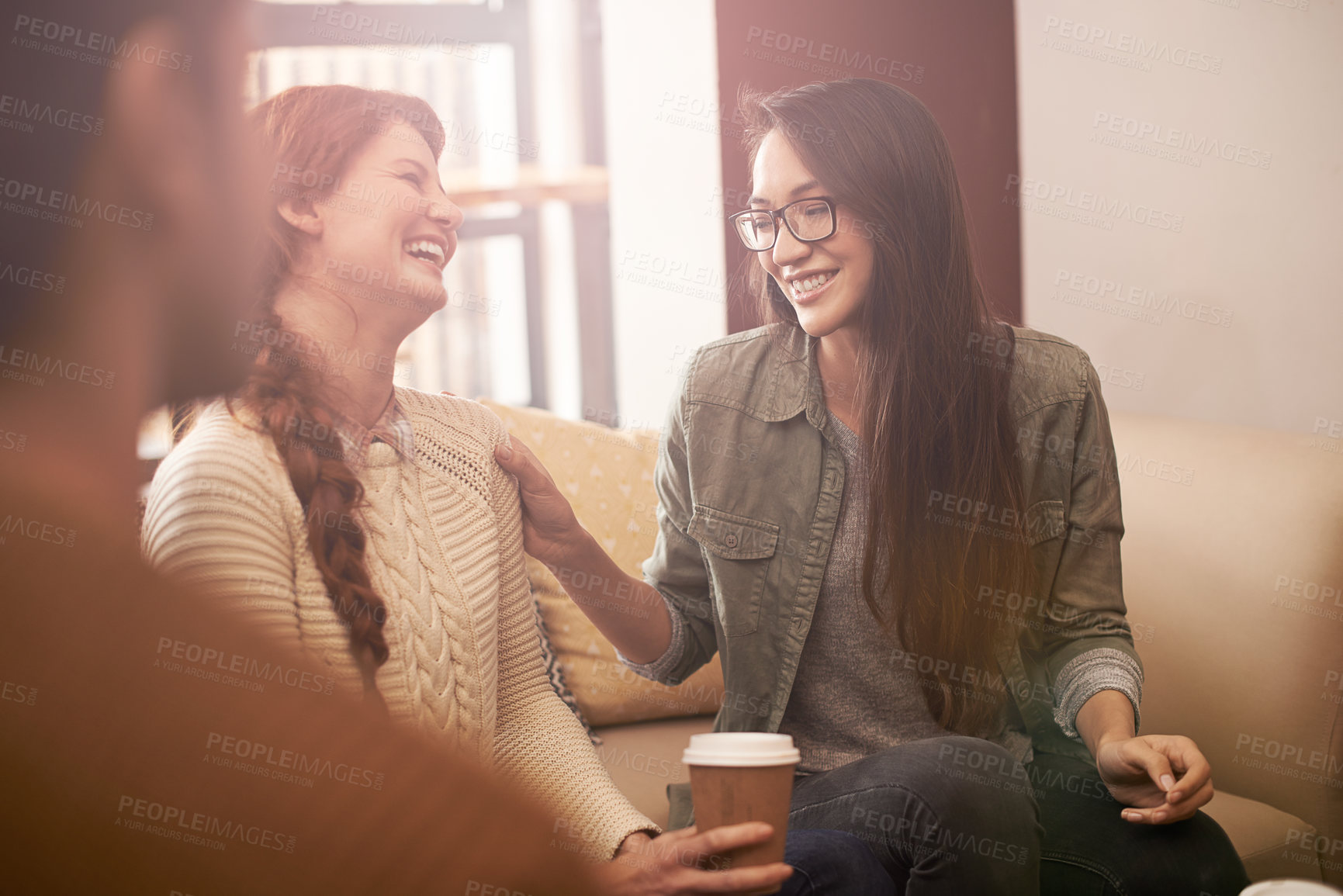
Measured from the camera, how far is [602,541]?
132 cm

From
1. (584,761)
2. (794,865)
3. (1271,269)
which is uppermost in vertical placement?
(1271,269)

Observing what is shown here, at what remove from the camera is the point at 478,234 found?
1.55 m

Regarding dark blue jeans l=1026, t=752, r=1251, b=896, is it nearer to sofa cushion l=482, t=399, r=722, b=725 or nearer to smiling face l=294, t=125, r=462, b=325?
sofa cushion l=482, t=399, r=722, b=725

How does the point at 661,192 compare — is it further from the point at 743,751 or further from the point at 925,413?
the point at 743,751

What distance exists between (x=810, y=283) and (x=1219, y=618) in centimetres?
74

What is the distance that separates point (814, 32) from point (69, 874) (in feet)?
4.43

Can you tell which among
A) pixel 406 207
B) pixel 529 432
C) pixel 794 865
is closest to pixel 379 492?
pixel 406 207

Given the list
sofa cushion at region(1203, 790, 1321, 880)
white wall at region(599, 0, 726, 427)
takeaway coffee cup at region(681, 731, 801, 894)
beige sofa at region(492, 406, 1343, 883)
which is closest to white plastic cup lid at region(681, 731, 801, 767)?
takeaway coffee cup at region(681, 731, 801, 894)

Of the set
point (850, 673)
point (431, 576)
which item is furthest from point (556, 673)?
point (431, 576)

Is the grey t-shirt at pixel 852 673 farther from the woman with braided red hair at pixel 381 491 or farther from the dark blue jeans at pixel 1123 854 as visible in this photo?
the woman with braided red hair at pixel 381 491

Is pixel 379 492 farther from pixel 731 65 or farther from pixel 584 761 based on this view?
pixel 731 65

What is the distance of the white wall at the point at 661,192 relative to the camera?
1479mm

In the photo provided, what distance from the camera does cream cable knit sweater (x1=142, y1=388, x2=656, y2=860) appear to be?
0.52 metres

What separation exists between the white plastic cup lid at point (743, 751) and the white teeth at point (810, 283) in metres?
0.51
